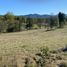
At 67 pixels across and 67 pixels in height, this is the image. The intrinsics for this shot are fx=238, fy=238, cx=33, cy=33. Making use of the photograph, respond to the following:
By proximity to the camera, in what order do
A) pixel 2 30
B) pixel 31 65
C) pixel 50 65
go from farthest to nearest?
pixel 2 30
pixel 50 65
pixel 31 65

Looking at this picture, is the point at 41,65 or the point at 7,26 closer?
the point at 41,65

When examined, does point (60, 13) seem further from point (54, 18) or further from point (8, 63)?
point (8, 63)

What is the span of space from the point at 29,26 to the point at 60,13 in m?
12.5

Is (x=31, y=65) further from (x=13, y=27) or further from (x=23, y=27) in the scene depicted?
(x=23, y=27)

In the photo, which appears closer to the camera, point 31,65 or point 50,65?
point 31,65

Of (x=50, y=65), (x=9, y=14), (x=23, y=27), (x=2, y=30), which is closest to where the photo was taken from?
(x=50, y=65)

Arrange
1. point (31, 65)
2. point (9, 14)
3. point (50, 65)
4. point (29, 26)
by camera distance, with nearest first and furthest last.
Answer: point (31, 65), point (50, 65), point (29, 26), point (9, 14)

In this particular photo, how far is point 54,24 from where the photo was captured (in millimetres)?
85125

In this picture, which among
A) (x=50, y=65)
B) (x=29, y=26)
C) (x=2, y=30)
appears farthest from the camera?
(x=29, y=26)

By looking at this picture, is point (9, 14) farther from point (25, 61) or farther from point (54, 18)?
point (25, 61)

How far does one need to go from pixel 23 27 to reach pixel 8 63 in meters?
68.9

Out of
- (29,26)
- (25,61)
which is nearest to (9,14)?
(29,26)

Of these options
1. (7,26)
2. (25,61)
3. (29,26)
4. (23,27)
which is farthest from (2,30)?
(25,61)

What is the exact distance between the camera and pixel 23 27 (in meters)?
81.8
